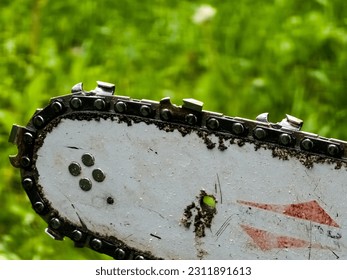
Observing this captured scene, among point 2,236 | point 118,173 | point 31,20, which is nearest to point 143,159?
point 118,173

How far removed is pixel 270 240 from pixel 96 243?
0.44 m

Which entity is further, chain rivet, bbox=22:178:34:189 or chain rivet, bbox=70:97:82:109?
chain rivet, bbox=22:178:34:189

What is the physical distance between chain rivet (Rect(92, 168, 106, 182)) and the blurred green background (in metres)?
0.87

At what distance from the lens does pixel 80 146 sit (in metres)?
2.23

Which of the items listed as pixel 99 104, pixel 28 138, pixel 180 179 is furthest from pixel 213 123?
pixel 28 138

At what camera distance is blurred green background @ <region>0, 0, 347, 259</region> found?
3365mm

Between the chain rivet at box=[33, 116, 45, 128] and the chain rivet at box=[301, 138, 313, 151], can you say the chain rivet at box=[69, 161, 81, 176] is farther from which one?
the chain rivet at box=[301, 138, 313, 151]

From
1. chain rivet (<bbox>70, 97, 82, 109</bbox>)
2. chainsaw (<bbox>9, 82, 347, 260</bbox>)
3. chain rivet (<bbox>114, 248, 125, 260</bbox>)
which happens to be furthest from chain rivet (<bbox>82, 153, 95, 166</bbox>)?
chain rivet (<bbox>114, 248, 125, 260</bbox>)

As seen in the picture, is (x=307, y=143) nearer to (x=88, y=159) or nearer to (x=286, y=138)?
(x=286, y=138)

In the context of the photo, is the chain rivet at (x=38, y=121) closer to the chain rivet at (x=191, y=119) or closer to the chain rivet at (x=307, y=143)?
the chain rivet at (x=191, y=119)

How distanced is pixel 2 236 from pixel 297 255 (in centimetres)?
112

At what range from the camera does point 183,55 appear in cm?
381

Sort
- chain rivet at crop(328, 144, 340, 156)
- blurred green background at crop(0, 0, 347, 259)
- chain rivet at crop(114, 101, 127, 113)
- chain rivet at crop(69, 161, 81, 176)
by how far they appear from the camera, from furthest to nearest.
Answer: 1. blurred green background at crop(0, 0, 347, 259)
2. chain rivet at crop(69, 161, 81, 176)
3. chain rivet at crop(114, 101, 127, 113)
4. chain rivet at crop(328, 144, 340, 156)

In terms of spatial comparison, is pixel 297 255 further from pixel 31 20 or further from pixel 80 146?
pixel 31 20
